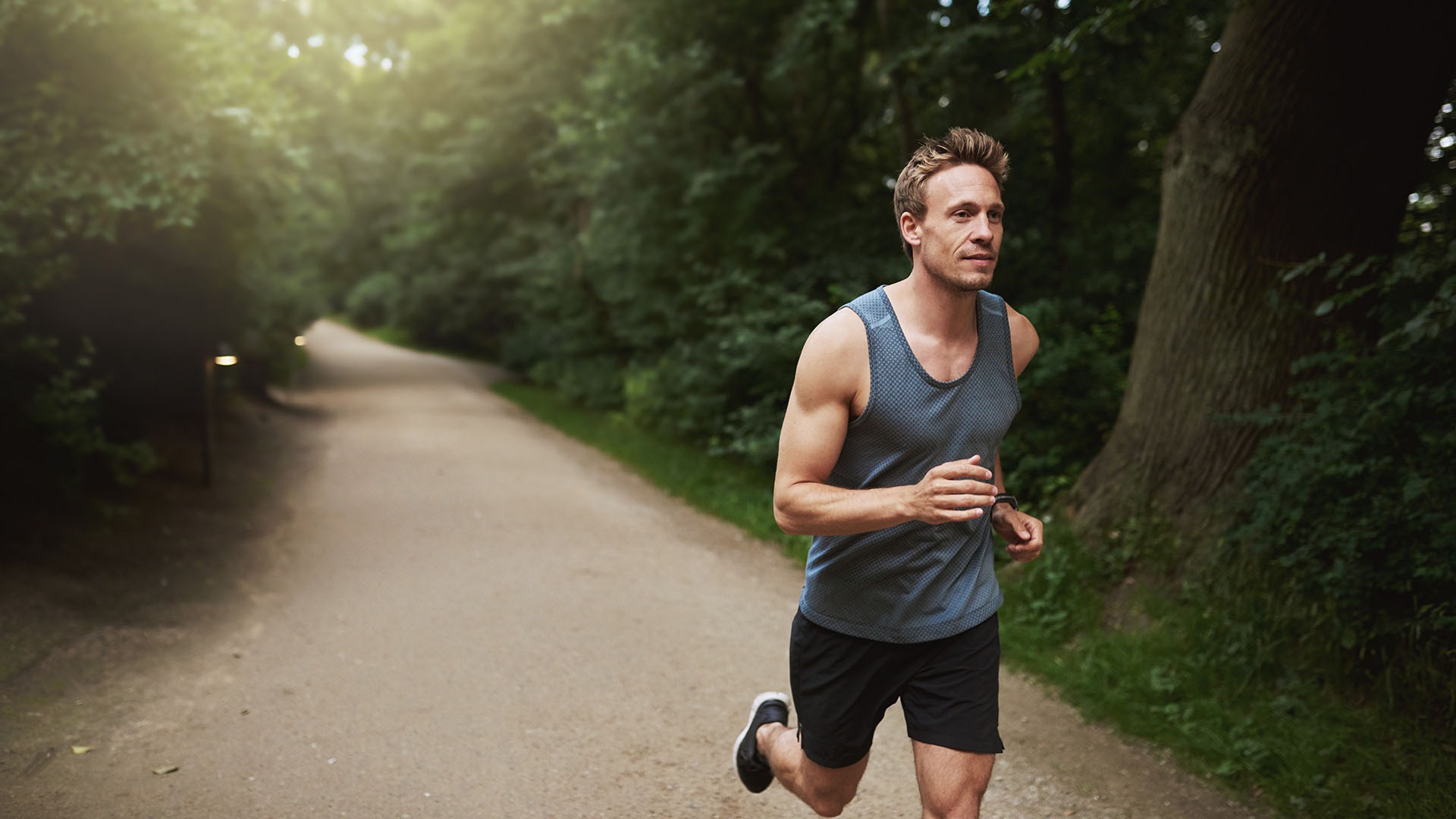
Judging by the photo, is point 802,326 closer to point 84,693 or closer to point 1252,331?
point 1252,331

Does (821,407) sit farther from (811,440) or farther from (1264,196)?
(1264,196)

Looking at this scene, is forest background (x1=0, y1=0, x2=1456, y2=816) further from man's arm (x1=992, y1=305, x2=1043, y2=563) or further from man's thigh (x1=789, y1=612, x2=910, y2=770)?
man's thigh (x1=789, y1=612, x2=910, y2=770)

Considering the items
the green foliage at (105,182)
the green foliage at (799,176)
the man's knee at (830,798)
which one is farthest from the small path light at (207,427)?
the man's knee at (830,798)

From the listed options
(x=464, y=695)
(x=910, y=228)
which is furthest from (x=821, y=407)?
(x=464, y=695)

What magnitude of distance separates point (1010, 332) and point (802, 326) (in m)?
7.36

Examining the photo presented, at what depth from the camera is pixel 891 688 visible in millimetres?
2744

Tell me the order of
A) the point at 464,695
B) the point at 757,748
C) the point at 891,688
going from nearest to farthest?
the point at 891,688 → the point at 757,748 → the point at 464,695

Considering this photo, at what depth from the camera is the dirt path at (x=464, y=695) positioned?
392 cm

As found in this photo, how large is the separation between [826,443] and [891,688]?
0.79 m

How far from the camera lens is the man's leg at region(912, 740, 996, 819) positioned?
2.53 metres

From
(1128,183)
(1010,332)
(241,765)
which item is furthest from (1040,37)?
(241,765)

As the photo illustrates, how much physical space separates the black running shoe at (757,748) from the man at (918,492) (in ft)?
1.54

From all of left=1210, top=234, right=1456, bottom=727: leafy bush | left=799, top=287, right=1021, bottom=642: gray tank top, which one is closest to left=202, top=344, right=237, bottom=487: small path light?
left=799, top=287, right=1021, bottom=642: gray tank top

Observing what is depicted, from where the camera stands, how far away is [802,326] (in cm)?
1006
